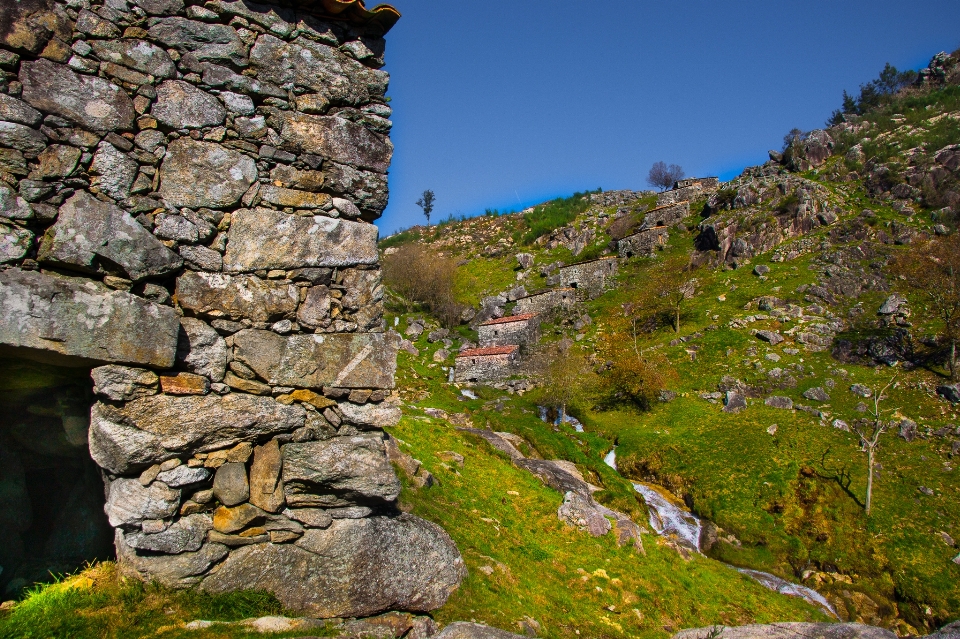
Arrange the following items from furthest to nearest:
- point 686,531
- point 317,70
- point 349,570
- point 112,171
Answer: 1. point 686,531
2. point 317,70
3. point 349,570
4. point 112,171

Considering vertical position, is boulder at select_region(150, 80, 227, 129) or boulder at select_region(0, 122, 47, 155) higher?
boulder at select_region(150, 80, 227, 129)

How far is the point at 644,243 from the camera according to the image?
2422 inches

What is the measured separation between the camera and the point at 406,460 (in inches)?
415

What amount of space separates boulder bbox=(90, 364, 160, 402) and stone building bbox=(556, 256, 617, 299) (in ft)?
175

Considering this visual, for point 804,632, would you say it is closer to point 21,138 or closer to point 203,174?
point 203,174

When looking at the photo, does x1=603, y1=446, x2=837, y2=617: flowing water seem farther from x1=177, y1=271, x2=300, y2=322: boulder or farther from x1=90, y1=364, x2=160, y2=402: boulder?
x1=90, y1=364, x2=160, y2=402: boulder

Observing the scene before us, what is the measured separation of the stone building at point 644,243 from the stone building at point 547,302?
10.7m

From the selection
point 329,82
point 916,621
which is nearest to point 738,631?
point 329,82

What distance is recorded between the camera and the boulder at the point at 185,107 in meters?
4.93

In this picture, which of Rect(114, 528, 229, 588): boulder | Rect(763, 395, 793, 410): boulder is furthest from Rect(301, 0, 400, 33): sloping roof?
Rect(763, 395, 793, 410): boulder

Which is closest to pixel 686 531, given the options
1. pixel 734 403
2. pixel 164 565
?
pixel 734 403

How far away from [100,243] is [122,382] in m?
1.19

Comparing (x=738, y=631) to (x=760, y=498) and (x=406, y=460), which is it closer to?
(x=406, y=460)

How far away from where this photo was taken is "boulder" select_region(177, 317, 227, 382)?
4.80 metres
